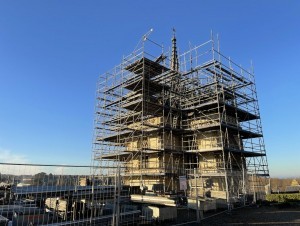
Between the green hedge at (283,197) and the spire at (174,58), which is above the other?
the spire at (174,58)

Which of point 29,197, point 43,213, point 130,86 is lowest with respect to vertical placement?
point 43,213

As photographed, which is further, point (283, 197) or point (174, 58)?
point (174, 58)

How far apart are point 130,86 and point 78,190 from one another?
18.2 metres

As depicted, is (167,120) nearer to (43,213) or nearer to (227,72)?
(227,72)

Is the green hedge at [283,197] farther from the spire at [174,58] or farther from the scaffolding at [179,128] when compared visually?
the spire at [174,58]

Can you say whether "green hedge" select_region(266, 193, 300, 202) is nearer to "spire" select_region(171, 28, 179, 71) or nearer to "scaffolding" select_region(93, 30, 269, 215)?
"scaffolding" select_region(93, 30, 269, 215)

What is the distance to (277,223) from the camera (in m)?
11.7

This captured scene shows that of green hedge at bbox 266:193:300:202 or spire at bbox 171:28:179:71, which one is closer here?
green hedge at bbox 266:193:300:202

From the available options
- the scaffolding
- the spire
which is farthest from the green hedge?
the spire

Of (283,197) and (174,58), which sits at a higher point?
(174,58)

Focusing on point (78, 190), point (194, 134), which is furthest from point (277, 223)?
point (194, 134)

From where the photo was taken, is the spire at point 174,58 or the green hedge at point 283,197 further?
the spire at point 174,58

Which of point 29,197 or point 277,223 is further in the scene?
point 277,223

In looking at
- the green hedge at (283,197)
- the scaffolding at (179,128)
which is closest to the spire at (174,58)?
the scaffolding at (179,128)
